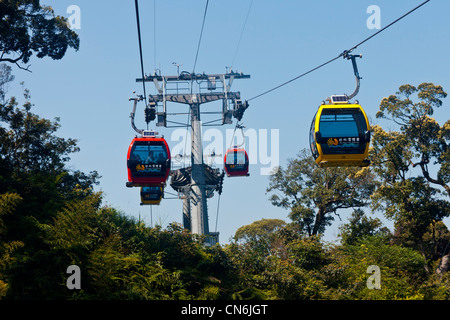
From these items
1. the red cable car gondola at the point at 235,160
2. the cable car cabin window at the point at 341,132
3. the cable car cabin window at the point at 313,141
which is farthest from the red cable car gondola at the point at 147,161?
the red cable car gondola at the point at 235,160

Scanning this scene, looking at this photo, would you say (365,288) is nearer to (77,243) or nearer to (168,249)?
(168,249)

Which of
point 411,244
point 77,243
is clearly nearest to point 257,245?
point 77,243

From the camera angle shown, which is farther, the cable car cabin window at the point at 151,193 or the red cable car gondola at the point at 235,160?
the cable car cabin window at the point at 151,193

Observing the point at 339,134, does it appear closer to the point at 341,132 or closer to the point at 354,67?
the point at 341,132

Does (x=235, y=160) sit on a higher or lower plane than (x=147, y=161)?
higher

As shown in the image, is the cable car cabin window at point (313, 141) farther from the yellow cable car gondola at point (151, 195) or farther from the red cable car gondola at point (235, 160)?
the yellow cable car gondola at point (151, 195)

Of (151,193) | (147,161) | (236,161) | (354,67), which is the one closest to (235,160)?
(236,161)
